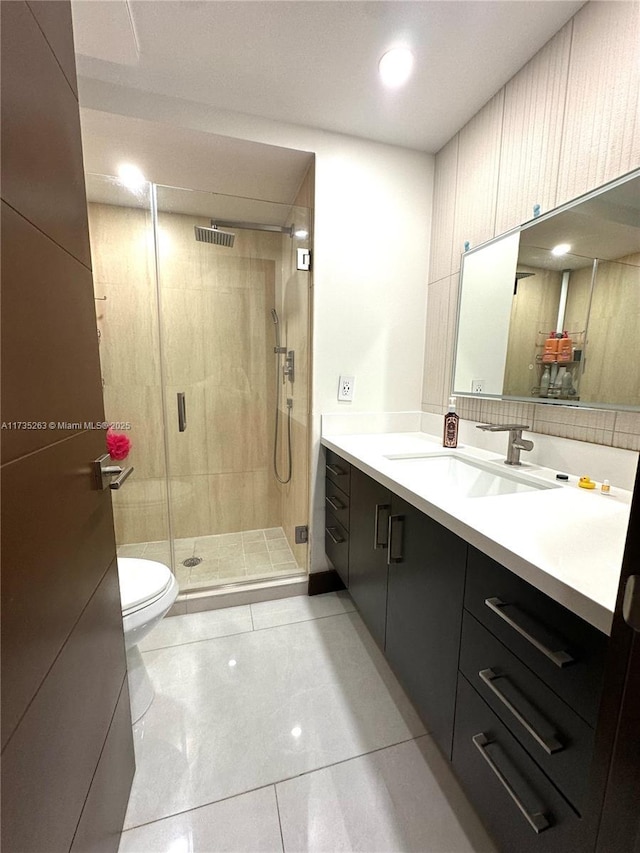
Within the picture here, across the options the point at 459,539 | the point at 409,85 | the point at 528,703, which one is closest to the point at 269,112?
the point at 409,85

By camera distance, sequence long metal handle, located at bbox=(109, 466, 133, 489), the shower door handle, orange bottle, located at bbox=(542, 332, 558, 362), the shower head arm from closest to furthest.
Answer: long metal handle, located at bbox=(109, 466, 133, 489), orange bottle, located at bbox=(542, 332, 558, 362), the shower head arm, the shower door handle

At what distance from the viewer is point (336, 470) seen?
1.69 metres

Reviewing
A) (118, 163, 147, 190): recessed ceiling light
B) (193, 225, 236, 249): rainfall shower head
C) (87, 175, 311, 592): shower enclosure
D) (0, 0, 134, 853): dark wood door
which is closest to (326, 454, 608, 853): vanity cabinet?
(0, 0, 134, 853): dark wood door

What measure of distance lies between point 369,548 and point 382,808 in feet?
2.36

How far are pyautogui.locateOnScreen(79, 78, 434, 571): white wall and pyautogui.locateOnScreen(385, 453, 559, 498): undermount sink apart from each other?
482mm

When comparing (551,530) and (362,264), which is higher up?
(362,264)

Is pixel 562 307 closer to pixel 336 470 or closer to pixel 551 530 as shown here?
pixel 551 530

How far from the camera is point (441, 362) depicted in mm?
1791

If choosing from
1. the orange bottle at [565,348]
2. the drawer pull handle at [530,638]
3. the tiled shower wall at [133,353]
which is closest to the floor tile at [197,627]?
the tiled shower wall at [133,353]

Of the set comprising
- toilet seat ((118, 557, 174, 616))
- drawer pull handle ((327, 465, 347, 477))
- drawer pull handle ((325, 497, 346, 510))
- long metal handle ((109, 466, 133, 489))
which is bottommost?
toilet seat ((118, 557, 174, 616))

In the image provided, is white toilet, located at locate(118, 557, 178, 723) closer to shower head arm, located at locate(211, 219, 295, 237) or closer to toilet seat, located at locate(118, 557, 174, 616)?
toilet seat, located at locate(118, 557, 174, 616)

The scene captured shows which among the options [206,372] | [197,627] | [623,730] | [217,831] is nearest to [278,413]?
[206,372]

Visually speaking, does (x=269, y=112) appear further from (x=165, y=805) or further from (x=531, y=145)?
(x=165, y=805)

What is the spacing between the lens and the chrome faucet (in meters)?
1.25
